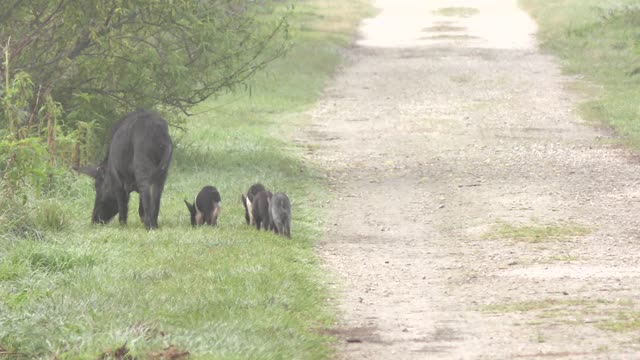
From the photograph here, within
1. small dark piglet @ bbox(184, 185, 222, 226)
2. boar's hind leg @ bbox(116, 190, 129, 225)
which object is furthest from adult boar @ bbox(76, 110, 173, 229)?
small dark piglet @ bbox(184, 185, 222, 226)

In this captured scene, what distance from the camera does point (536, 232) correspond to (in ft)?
47.1

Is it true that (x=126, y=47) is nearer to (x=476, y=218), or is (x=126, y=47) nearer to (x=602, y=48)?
(x=476, y=218)

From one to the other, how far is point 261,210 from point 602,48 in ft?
74.4

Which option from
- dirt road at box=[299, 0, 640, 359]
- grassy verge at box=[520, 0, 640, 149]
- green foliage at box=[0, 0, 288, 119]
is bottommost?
grassy verge at box=[520, 0, 640, 149]

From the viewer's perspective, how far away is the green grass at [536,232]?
1406 centimetres

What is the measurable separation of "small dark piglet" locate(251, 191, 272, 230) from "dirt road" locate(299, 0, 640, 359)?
0.73m

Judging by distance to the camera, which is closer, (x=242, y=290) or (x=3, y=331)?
(x=3, y=331)

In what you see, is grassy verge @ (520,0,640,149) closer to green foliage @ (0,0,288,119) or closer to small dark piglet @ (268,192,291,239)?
green foliage @ (0,0,288,119)

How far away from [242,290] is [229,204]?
218 inches

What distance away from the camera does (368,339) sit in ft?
31.9

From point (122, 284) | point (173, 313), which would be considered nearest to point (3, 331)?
point (173, 313)

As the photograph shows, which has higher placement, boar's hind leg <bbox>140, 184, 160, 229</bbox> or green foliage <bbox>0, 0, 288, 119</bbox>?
green foliage <bbox>0, 0, 288, 119</bbox>

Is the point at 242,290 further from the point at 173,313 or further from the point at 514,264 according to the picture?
the point at 514,264

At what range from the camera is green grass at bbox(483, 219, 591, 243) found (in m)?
14.1
